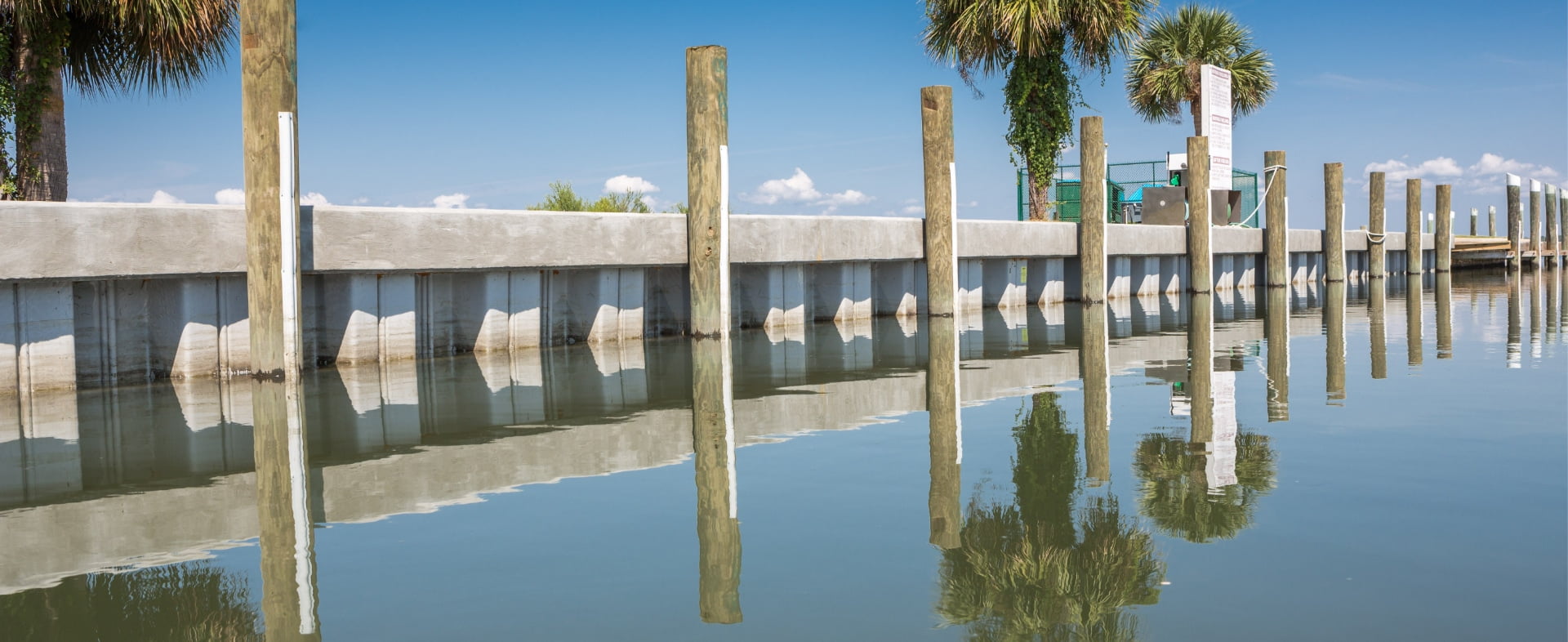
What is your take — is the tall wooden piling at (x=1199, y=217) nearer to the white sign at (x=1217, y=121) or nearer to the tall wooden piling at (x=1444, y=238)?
the white sign at (x=1217, y=121)

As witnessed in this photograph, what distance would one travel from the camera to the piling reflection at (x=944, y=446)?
13.4 ft

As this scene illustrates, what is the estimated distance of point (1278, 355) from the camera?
9.60 metres

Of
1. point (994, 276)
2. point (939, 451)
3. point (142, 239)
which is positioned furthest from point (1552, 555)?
point (994, 276)

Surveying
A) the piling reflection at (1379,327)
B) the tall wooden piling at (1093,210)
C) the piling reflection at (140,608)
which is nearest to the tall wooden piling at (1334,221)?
the piling reflection at (1379,327)

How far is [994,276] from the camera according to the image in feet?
51.9

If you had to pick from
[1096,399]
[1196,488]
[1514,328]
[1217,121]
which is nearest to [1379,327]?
[1514,328]

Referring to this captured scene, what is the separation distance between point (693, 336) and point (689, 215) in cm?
105

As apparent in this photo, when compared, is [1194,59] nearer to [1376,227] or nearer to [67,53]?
[1376,227]

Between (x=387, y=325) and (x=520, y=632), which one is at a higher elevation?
(x=387, y=325)

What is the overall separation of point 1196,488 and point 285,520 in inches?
126

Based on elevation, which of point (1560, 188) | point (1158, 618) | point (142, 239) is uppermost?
point (1560, 188)

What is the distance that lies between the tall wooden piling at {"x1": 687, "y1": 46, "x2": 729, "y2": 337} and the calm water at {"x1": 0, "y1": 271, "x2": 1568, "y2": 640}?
2251 mm

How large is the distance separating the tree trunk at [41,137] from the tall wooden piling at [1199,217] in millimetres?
14962

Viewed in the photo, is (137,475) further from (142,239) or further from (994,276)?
(994,276)
